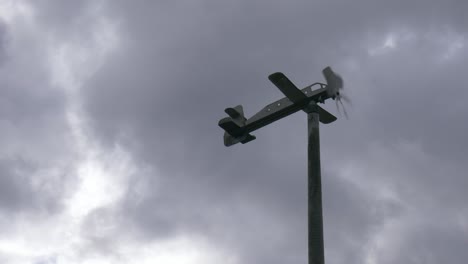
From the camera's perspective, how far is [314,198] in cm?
1791

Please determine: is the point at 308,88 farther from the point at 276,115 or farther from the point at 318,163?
the point at 318,163

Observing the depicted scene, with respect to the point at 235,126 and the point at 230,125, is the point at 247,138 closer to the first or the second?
the point at 235,126

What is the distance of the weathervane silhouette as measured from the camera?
17.4 meters

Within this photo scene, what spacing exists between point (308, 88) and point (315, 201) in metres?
5.19

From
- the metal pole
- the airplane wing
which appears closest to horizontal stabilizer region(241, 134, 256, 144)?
the airplane wing

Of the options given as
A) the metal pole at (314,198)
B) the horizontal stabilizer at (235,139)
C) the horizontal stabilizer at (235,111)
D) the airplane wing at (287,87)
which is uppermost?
the horizontal stabilizer at (235,111)

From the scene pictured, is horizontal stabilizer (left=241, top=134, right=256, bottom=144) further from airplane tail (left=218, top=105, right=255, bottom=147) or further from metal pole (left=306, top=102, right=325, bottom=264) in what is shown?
metal pole (left=306, top=102, right=325, bottom=264)

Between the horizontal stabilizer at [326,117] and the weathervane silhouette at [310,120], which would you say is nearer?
the weathervane silhouette at [310,120]

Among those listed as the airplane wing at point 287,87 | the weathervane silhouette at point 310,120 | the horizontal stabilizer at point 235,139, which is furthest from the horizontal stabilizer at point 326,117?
the horizontal stabilizer at point 235,139

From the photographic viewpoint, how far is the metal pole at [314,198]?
669 inches

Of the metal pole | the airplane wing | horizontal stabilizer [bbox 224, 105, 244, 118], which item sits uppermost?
horizontal stabilizer [bbox 224, 105, 244, 118]

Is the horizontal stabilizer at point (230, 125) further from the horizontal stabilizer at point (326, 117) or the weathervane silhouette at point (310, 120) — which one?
the horizontal stabilizer at point (326, 117)

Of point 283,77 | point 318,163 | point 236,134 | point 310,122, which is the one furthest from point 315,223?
point 236,134

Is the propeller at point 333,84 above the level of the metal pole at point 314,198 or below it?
above
